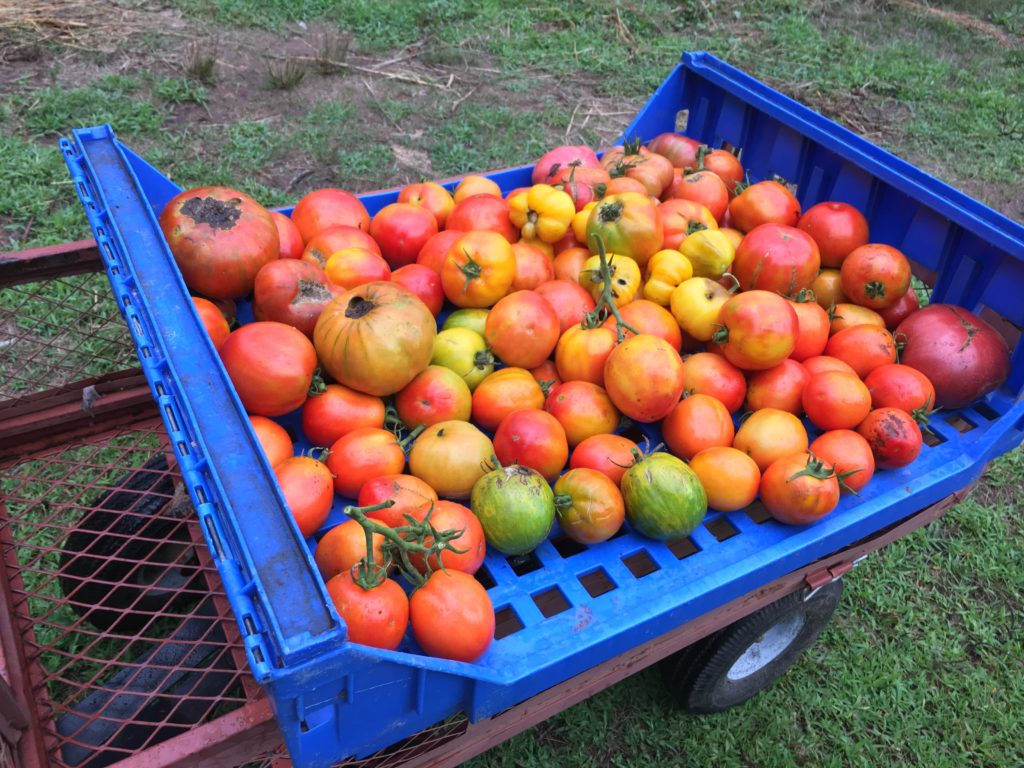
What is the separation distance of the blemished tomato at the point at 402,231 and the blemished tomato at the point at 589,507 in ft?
3.46

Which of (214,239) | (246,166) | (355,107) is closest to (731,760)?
(214,239)

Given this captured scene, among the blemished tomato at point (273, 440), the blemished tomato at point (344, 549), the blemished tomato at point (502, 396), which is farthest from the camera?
the blemished tomato at point (502, 396)

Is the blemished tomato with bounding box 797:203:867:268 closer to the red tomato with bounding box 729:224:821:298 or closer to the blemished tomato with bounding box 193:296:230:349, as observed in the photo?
the red tomato with bounding box 729:224:821:298

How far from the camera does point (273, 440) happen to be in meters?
1.82

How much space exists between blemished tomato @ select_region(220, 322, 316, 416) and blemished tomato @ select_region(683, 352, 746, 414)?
103 centimetres

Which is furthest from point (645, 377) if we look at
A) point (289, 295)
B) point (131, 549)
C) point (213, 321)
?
point (131, 549)

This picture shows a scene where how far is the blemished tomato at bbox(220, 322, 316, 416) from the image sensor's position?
1.80 meters

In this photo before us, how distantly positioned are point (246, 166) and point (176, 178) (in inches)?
16.2

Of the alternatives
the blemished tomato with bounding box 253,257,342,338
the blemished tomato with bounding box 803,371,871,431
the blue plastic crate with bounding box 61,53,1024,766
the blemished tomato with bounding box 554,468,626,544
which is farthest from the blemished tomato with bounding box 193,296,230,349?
the blemished tomato with bounding box 803,371,871,431

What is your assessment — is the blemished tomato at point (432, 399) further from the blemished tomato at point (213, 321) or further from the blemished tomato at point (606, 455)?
the blemished tomato at point (213, 321)

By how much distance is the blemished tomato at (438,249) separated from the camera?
7.55 ft

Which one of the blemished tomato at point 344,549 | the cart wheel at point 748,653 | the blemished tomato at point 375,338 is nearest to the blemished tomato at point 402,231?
the blemished tomato at point 375,338

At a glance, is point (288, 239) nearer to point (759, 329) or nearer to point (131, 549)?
point (131, 549)

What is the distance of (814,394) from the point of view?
2006 mm
